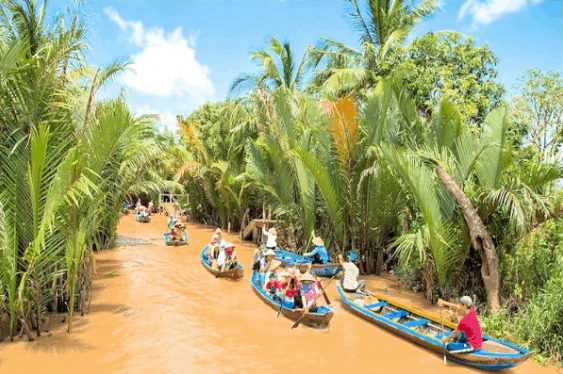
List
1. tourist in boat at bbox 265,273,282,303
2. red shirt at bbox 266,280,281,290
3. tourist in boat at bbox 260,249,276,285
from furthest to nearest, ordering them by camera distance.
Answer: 1. tourist in boat at bbox 260,249,276,285
2. red shirt at bbox 266,280,281,290
3. tourist in boat at bbox 265,273,282,303

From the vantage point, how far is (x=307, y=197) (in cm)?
1209

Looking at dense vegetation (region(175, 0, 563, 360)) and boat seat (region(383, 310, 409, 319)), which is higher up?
dense vegetation (region(175, 0, 563, 360))

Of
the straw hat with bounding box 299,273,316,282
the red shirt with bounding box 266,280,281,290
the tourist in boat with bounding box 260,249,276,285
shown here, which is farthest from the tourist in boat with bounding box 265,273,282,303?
the straw hat with bounding box 299,273,316,282

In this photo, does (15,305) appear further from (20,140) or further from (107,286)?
(107,286)

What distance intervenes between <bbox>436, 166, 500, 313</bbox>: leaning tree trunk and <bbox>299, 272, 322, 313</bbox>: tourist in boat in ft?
Answer: 10.3

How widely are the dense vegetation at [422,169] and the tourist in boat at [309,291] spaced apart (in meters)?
2.05

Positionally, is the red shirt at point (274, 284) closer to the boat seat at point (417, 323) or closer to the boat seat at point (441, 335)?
the boat seat at point (417, 323)

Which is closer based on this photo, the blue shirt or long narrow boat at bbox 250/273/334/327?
long narrow boat at bbox 250/273/334/327

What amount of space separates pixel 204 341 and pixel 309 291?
2.00 meters

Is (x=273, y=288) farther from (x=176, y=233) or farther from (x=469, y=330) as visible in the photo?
(x=176, y=233)

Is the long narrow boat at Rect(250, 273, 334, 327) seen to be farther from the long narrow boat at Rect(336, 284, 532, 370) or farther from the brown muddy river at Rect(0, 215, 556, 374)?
the long narrow boat at Rect(336, 284, 532, 370)

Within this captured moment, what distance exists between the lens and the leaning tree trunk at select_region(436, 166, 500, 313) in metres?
7.43

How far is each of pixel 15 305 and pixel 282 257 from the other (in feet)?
23.5

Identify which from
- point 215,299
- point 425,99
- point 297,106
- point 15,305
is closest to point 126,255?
point 215,299
